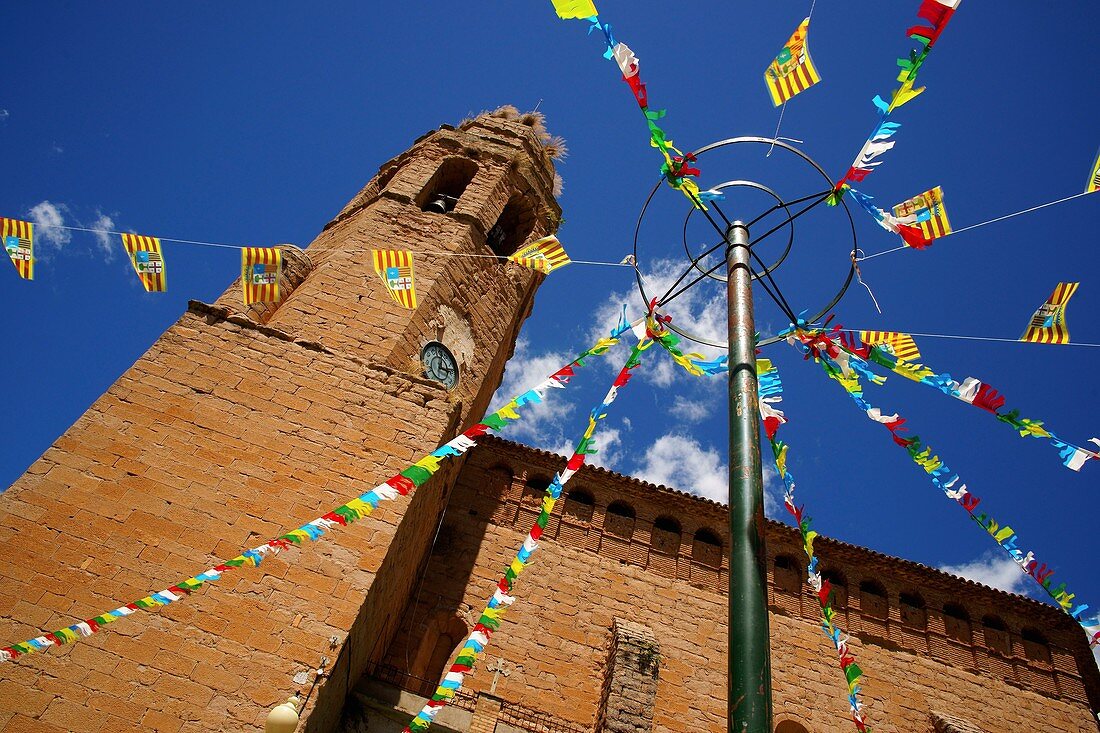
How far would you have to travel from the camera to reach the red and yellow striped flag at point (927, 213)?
6188mm

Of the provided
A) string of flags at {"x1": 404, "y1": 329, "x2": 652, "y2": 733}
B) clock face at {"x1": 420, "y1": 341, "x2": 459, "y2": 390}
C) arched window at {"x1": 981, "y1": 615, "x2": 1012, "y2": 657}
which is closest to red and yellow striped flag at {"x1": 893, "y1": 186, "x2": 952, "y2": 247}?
string of flags at {"x1": 404, "y1": 329, "x2": 652, "y2": 733}

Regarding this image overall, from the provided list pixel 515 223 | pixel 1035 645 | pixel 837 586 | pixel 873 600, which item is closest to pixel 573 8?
pixel 515 223

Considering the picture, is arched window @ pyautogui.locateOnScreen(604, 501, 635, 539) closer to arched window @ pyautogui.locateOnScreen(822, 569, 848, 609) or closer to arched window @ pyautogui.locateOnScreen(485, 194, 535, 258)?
arched window @ pyautogui.locateOnScreen(822, 569, 848, 609)

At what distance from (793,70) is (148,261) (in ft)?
22.5

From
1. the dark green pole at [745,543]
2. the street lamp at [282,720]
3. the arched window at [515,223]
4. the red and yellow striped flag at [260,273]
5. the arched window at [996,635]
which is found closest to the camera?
the dark green pole at [745,543]

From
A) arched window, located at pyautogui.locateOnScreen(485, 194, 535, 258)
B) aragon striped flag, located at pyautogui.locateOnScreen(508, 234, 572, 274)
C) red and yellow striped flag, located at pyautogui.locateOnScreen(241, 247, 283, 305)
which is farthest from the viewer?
arched window, located at pyautogui.locateOnScreen(485, 194, 535, 258)

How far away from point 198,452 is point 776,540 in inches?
411

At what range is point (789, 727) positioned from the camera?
443 inches

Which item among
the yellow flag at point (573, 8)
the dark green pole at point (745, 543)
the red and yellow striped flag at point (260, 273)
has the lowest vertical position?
the dark green pole at point (745, 543)

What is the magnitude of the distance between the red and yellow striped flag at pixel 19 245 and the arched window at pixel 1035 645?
656 inches

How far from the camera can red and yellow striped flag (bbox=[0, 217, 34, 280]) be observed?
271 inches

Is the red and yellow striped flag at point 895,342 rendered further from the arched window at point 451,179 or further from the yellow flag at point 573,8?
the arched window at point 451,179

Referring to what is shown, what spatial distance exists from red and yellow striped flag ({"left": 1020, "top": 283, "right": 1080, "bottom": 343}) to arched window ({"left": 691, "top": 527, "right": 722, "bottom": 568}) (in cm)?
769

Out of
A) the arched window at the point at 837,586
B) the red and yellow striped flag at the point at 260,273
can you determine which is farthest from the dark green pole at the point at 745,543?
the arched window at the point at 837,586
